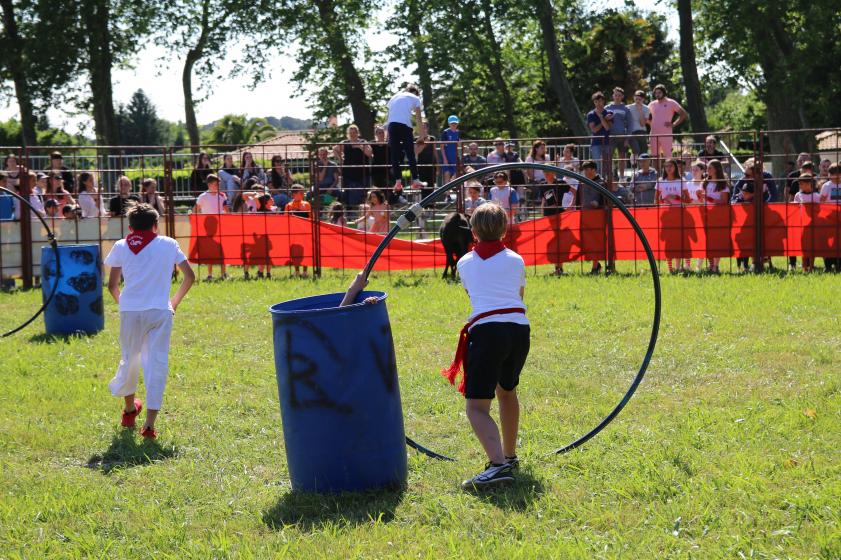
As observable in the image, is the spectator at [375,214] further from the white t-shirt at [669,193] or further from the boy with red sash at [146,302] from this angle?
the boy with red sash at [146,302]

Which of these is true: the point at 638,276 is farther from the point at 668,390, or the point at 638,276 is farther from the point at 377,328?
the point at 377,328

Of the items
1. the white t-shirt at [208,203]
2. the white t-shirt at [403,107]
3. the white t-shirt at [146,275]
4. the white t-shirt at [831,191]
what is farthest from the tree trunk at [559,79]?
the white t-shirt at [146,275]

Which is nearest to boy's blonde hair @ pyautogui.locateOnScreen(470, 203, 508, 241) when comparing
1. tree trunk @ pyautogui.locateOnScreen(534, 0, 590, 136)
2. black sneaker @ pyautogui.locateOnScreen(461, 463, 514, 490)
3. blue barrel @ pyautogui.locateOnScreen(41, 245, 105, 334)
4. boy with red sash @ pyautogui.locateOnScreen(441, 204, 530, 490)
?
boy with red sash @ pyautogui.locateOnScreen(441, 204, 530, 490)

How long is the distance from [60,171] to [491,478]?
14980 mm

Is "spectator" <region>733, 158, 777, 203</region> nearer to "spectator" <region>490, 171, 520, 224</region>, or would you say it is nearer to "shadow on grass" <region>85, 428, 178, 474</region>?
"spectator" <region>490, 171, 520, 224</region>

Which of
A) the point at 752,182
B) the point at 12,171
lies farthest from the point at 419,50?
the point at 752,182

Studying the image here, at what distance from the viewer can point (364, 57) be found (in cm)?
4041

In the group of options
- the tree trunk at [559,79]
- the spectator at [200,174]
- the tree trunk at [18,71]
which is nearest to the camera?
the spectator at [200,174]

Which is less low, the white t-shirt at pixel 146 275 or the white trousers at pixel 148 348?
the white t-shirt at pixel 146 275

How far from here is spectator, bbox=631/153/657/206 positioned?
17.8 m

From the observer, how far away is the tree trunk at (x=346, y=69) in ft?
128

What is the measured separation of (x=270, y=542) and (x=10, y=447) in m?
3.07

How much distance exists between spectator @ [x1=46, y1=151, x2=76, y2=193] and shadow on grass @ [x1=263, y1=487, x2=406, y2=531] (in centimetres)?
1452

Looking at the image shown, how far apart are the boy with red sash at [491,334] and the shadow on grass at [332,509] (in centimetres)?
54
